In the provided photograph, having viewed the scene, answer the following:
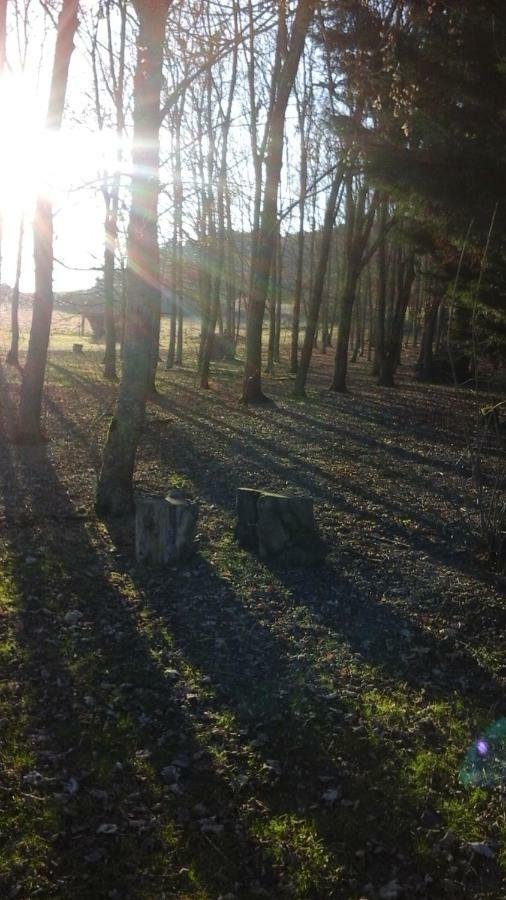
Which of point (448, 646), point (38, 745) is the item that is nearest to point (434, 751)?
point (448, 646)

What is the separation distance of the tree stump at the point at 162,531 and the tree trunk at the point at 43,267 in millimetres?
5344

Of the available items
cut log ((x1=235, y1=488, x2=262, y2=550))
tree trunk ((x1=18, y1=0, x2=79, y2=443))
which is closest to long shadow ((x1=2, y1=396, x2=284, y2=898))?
cut log ((x1=235, y1=488, x2=262, y2=550))

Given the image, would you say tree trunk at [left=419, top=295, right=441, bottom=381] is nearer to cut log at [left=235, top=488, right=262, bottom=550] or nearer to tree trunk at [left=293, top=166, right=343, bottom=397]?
tree trunk at [left=293, top=166, right=343, bottom=397]

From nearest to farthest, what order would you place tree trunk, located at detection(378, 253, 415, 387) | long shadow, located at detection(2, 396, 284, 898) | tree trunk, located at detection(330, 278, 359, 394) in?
long shadow, located at detection(2, 396, 284, 898), tree trunk, located at detection(330, 278, 359, 394), tree trunk, located at detection(378, 253, 415, 387)

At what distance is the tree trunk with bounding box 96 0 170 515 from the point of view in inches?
287

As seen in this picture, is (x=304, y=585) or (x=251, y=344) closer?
(x=304, y=585)

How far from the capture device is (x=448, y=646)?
536 cm

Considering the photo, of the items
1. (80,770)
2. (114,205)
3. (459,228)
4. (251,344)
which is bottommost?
(80,770)

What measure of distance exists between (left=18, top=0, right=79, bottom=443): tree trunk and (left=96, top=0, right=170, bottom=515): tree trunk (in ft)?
11.3

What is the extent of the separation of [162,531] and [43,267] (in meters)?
5.98

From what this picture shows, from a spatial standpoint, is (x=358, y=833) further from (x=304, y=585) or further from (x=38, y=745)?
(x=304, y=585)

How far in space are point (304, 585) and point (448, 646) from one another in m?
1.42

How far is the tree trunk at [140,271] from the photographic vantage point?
7.28 m

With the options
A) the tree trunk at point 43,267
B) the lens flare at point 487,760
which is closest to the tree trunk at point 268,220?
the tree trunk at point 43,267
